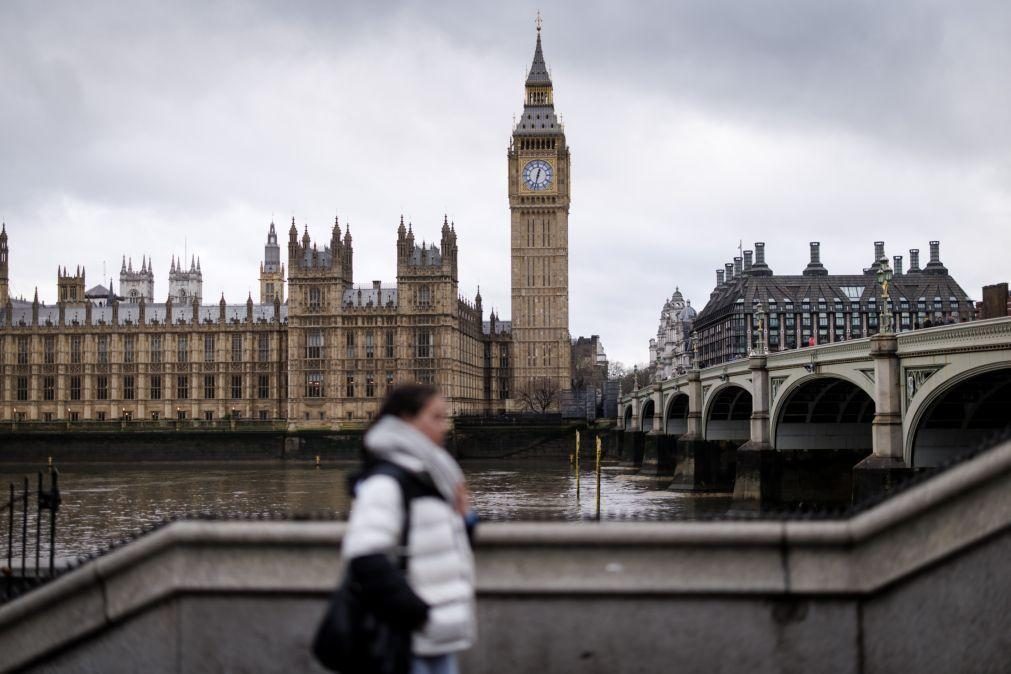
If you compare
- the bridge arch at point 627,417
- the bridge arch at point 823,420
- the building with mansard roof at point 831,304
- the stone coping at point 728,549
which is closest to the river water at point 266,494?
the bridge arch at point 823,420

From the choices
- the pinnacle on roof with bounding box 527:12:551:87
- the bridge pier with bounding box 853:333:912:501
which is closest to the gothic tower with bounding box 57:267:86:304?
the pinnacle on roof with bounding box 527:12:551:87

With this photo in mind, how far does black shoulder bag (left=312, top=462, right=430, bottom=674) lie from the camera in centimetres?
453

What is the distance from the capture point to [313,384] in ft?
297

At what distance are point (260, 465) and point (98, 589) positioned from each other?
7213cm

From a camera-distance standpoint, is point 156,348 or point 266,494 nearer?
point 266,494

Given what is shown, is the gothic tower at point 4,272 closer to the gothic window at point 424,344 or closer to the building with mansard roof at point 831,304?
the gothic window at point 424,344

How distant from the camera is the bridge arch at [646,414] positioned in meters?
74.1

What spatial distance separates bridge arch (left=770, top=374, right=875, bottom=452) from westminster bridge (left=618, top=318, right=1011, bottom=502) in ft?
0.17

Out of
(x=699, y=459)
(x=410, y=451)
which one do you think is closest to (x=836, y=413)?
(x=699, y=459)

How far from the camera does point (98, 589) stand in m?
6.68

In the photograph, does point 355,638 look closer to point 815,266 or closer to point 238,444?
point 238,444

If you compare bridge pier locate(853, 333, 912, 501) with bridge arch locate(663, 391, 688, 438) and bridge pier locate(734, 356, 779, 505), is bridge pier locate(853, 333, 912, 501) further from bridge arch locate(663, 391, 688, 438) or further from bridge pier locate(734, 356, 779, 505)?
bridge arch locate(663, 391, 688, 438)

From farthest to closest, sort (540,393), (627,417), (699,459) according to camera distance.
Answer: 1. (540,393)
2. (627,417)
3. (699,459)

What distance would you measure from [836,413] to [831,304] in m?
80.4
